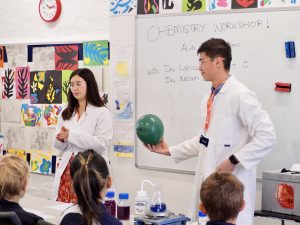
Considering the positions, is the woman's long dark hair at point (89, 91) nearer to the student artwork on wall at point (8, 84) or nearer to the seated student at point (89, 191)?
the seated student at point (89, 191)

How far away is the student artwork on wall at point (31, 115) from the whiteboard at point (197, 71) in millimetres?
1308

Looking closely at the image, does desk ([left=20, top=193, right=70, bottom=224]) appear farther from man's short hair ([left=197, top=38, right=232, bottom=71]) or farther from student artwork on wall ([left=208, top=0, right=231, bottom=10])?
student artwork on wall ([left=208, top=0, right=231, bottom=10])

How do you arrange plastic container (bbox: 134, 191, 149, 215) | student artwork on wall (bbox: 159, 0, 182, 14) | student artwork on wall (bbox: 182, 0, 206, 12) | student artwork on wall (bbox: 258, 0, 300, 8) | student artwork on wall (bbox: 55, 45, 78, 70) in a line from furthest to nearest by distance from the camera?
student artwork on wall (bbox: 55, 45, 78, 70) < student artwork on wall (bbox: 159, 0, 182, 14) < student artwork on wall (bbox: 182, 0, 206, 12) < student artwork on wall (bbox: 258, 0, 300, 8) < plastic container (bbox: 134, 191, 149, 215)

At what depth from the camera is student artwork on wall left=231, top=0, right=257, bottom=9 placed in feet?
11.5

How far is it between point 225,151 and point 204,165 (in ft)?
0.49

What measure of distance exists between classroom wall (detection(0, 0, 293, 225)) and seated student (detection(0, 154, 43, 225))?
180cm

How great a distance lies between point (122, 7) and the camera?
4.12 m

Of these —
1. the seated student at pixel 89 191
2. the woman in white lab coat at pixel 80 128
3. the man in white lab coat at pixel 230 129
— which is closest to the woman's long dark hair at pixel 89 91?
the woman in white lab coat at pixel 80 128

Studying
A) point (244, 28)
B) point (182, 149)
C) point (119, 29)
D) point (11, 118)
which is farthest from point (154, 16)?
point (11, 118)

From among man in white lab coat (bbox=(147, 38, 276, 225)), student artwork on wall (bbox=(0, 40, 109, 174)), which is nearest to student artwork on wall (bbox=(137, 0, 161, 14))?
student artwork on wall (bbox=(0, 40, 109, 174))

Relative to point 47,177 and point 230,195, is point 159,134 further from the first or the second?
point 47,177

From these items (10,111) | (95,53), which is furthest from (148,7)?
(10,111)

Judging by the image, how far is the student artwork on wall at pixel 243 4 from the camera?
3.50 metres

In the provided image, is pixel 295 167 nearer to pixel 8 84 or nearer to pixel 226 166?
pixel 226 166
